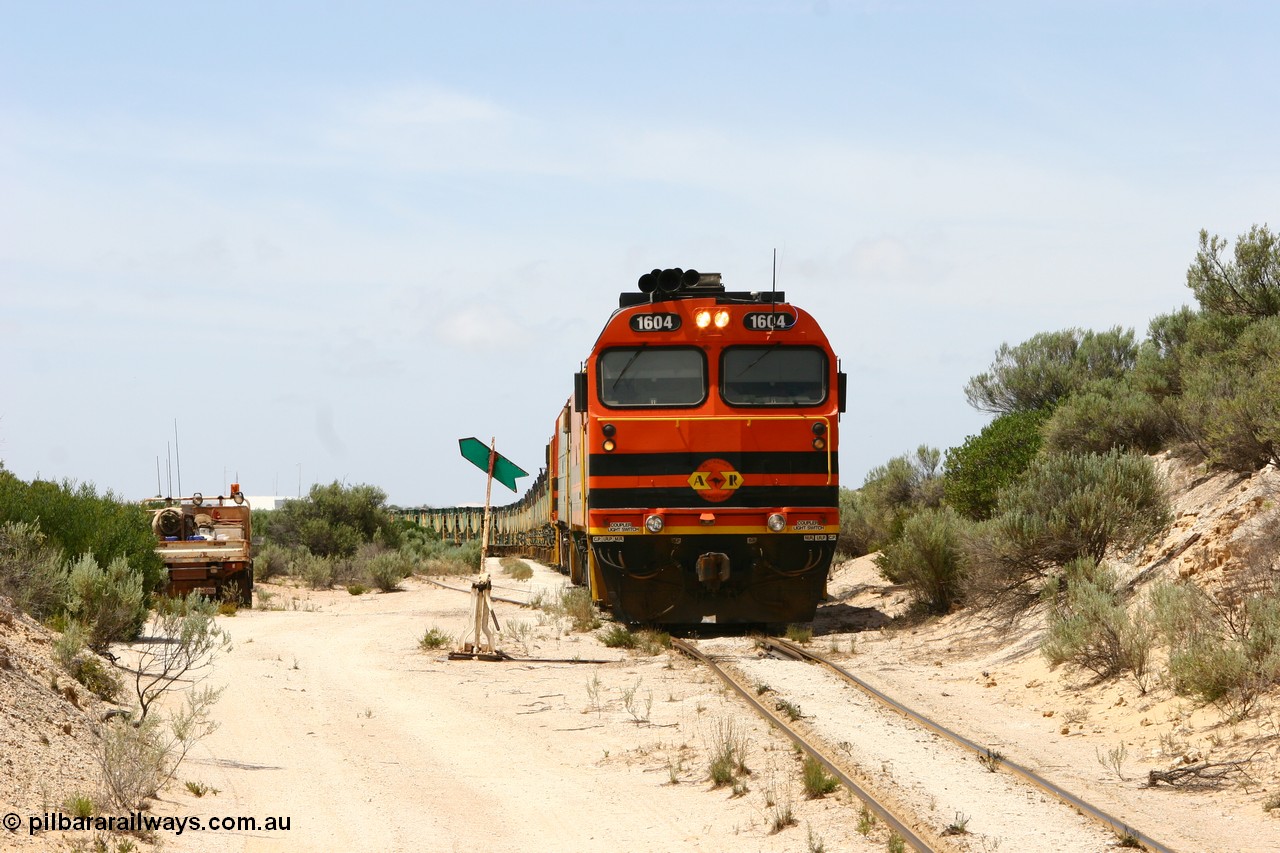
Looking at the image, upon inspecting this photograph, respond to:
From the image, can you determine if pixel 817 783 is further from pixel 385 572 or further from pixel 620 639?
pixel 385 572

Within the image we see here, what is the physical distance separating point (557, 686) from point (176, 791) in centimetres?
538

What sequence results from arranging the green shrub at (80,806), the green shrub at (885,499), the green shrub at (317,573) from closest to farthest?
the green shrub at (80,806) → the green shrub at (885,499) → the green shrub at (317,573)

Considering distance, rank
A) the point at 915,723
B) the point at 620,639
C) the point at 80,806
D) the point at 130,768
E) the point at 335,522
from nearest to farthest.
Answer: the point at 80,806
the point at 130,768
the point at 915,723
the point at 620,639
the point at 335,522

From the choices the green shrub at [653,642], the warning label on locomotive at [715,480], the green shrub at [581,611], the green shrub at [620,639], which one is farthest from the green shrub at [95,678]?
the green shrub at [581,611]

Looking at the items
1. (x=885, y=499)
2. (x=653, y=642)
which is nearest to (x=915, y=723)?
(x=653, y=642)

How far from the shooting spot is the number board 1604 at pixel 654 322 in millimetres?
14852

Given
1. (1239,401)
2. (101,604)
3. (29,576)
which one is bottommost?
(101,604)

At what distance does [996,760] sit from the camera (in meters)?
8.44

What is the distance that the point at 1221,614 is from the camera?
34.8ft

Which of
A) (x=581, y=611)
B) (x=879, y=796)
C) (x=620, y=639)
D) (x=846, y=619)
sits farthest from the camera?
(x=581, y=611)

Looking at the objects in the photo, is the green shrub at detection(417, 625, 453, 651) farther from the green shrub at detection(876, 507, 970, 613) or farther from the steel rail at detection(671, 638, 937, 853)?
the green shrub at detection(876, 507, 970, 613)

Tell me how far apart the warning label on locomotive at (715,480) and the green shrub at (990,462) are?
7.64 meters

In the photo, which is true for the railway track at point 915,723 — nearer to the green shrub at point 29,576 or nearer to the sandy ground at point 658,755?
the sandy ground at point 658,755

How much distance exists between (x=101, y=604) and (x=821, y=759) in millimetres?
8358
